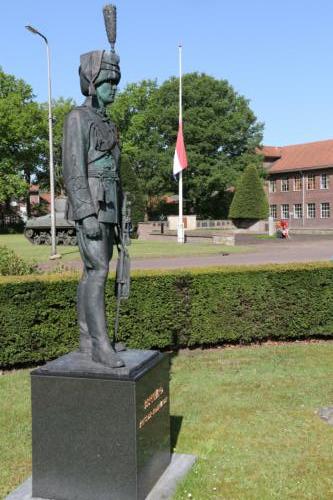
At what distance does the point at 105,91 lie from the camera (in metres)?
4.42

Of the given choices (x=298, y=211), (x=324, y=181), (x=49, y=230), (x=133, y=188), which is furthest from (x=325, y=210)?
(x=49, y=230)

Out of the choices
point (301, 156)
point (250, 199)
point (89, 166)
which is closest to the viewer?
point (89, 166)

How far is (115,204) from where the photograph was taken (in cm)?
443

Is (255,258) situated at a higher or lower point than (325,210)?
lower

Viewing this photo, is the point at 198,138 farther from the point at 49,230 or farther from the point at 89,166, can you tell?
the point at 89,166

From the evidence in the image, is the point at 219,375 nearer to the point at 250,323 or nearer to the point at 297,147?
the point at 250,323

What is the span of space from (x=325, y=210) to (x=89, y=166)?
53428 millimetres

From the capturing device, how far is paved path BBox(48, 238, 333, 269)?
19859mm

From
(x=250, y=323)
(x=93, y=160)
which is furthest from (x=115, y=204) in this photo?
(x=250, y=323)

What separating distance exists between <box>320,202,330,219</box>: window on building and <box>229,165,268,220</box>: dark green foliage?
47.7 feet

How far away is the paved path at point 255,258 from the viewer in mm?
19859

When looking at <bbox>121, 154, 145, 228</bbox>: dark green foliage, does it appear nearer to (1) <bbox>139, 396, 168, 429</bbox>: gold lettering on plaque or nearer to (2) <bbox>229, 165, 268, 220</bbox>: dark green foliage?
(2) <bbox>229, 165, 268, 220</bbox>: dark green foliage

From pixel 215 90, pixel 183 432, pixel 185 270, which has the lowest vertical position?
pixel 183 432

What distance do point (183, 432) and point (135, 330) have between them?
3.02 m
